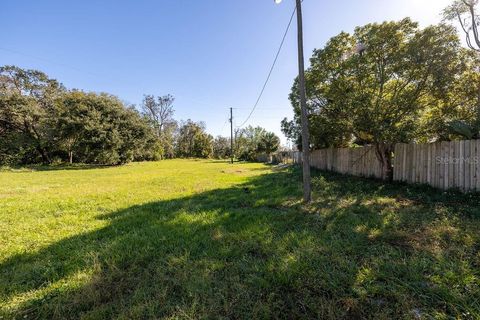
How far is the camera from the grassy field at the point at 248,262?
218 cm

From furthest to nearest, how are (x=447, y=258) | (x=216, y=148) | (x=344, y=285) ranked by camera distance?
(x=216, y=148), (x=447, y=258), (x=344, y=285)

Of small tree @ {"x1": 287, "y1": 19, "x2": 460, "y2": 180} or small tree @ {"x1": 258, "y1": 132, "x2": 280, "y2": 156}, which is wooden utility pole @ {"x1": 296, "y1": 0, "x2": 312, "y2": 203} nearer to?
small tree @ {"x1": 287, "y1": 19, "x2": 460, "y2": 180}

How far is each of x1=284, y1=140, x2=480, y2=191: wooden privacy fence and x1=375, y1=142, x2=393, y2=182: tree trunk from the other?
30 centimetres

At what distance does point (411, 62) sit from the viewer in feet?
23.1

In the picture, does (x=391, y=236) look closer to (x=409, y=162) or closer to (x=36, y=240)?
(x=409, y=162)

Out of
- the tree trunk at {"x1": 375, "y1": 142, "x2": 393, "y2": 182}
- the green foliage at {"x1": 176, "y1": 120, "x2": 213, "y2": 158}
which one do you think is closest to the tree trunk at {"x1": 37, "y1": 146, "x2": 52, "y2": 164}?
the green foliage at {"x1": 176, "y1": 120, "x2": 213, "y2": 158}

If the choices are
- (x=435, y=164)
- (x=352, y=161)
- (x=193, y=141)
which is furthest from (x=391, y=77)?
(x=193, y=141)

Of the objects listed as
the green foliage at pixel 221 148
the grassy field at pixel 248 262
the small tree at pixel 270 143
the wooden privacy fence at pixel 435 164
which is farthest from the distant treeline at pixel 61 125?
the green foliage at pixel 221 148

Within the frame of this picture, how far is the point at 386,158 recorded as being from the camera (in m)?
8.53

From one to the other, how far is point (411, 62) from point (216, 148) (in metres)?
52.4

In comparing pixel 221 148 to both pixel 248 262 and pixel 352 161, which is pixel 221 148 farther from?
pixel 248 262

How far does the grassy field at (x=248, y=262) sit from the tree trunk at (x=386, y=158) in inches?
114

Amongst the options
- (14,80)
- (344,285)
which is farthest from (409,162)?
(14,80)

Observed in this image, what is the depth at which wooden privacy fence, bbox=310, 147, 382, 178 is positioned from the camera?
9469 millimetres
